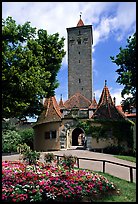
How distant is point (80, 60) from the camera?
48.0 metres

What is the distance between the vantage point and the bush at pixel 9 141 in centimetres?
2866

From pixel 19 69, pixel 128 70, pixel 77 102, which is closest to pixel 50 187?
pixel 19 69

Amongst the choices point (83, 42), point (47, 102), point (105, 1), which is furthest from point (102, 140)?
point (83, 42)

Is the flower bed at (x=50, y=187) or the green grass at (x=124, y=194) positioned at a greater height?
the flower bed at (x=50, y=187)

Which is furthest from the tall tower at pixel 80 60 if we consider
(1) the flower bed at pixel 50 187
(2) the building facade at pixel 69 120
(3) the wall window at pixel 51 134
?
(1) the flower bed at pixel 50 187

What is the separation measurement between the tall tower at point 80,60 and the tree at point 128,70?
68.5 ft

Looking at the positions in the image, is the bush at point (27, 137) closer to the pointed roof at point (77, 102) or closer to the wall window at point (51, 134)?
the wall window at point (51, 134)

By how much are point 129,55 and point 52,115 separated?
1102cm

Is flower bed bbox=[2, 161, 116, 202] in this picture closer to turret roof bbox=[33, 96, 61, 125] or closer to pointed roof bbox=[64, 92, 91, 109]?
turret roof bbox=[33, 96, 61, 125]

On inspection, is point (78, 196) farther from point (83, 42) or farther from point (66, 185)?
point (83, 42)

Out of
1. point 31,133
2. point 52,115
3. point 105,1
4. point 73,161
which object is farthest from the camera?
point 31,133

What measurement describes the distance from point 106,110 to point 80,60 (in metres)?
22.1

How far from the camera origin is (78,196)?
27.6 feet

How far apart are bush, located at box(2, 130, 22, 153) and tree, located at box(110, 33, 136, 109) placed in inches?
512
